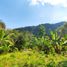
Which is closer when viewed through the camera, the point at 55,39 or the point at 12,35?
the point at 55,39

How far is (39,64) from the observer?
1783 cm

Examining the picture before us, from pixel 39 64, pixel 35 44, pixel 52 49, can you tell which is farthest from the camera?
pixel 35 44

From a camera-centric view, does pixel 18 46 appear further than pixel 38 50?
Yes

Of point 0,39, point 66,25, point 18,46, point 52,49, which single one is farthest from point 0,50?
point 66,25

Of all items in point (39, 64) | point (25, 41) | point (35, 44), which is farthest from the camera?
point (25, 41)

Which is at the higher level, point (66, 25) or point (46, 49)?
point (66, 25)

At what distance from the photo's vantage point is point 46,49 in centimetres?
2680

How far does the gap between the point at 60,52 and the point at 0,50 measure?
20.8 ft

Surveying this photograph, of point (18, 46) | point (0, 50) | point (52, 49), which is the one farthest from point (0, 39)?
point (52, 49)

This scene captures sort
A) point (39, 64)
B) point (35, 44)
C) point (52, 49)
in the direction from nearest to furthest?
point (39, 64), point (52, 49), point (35, 44)

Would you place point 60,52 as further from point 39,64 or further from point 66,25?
point 39,64

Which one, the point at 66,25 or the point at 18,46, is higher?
the point at 66,25

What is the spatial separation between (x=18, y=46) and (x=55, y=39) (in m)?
5.38

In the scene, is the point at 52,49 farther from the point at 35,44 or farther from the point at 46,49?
the point at 35,44
